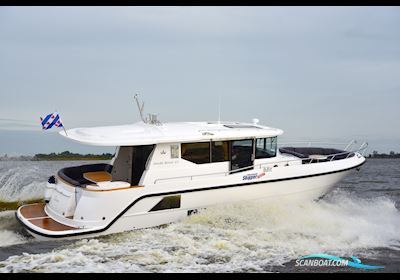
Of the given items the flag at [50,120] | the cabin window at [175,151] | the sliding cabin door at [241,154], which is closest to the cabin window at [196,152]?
the cabin window at [175,151]

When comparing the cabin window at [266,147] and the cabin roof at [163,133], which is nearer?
the cabin roof at [163,133]

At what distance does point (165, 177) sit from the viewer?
973cm

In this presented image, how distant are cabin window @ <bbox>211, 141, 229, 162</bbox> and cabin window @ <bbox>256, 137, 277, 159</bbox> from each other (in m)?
0.82

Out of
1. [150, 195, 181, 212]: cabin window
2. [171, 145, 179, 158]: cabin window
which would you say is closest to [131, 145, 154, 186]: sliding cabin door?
[171, 145, 179, 158]: cabin window

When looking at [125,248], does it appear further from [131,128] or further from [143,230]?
[131,128]

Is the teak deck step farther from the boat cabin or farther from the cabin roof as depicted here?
the cabin roof

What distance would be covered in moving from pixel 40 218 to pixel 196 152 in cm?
351

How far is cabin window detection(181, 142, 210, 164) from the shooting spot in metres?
9.98

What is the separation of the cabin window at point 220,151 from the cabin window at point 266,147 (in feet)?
2.70

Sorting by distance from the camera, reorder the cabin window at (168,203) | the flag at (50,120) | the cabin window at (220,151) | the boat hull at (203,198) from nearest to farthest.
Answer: the boat hull at (203,198) < the flag at (50,120) < the cabin window at (168,203) < the cabin window at (220,151)

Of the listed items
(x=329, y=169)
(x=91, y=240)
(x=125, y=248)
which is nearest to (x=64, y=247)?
(x=91, y=240)

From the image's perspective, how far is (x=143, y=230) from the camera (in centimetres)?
948

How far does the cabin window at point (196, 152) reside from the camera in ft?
32.7

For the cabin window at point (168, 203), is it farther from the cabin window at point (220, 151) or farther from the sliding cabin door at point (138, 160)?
the cabin window at point (220, 151)
